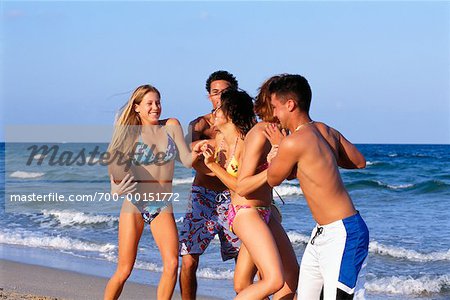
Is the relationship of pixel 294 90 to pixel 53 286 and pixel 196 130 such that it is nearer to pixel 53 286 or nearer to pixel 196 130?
pixel 196 130

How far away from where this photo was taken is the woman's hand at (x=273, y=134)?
507 centimetres

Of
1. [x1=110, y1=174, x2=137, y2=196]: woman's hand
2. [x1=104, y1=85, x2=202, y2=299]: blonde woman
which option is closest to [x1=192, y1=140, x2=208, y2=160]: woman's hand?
[x1=104, y1=85, x2=202, y2=299]: blonde woman

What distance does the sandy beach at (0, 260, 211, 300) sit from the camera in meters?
7.99

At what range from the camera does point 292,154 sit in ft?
15.4

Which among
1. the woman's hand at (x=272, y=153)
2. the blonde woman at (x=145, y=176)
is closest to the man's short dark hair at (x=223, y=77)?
the blonde woman at (x=145, y=176)

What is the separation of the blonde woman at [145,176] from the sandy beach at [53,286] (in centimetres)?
194

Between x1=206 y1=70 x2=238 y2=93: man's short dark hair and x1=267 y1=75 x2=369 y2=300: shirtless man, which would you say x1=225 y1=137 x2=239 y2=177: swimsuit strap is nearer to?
x1=267 y1=75 x2=369 y2=300: shirtless man

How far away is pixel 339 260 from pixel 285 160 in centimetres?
68

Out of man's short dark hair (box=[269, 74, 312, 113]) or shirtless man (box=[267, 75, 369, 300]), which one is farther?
man's short dark hair (box=[269, 74, 312, 113])

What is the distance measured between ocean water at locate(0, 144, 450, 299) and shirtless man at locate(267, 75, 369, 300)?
3.60 metres

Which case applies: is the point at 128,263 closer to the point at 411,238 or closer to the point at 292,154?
the point at 292,154

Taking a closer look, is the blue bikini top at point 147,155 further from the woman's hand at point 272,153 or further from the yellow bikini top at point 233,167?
the woman's hand at point 272,153

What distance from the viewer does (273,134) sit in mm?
5105

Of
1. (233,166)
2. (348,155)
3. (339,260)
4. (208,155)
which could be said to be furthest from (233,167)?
(339,260)
